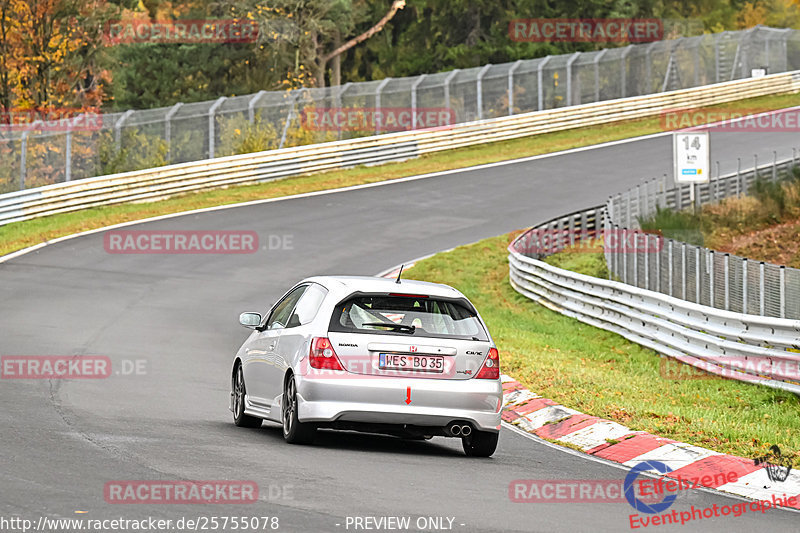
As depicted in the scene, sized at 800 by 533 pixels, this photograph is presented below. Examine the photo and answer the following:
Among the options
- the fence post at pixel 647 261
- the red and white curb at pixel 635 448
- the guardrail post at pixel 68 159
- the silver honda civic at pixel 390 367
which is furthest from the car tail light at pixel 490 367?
the guardrail post at pixel 68 159

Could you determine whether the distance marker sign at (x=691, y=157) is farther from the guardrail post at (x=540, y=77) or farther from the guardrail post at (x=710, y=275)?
the guardrail post at (x=540, y=77)

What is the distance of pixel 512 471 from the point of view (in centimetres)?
1020

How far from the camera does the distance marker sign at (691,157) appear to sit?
2923 cm

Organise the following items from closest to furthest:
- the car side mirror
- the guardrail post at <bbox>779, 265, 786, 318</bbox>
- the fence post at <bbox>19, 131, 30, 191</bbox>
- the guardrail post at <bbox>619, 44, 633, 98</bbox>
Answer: the car side mirror → the guardrail post at <bbox>779, 265, 786, 318</bbox> → the fence post at <bbox>19, 131, 30, 191</bbox> → the guardrail post at <bbox>619, 44, 633, 98</bbox>

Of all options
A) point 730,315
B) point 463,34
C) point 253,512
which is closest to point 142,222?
point 730,315

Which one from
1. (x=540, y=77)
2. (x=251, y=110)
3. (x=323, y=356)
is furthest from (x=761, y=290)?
(x=540, y=77)

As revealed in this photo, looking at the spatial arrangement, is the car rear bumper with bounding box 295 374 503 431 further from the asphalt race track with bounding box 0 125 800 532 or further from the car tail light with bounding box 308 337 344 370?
the asphalt race track with bounding box 0 125 800 532

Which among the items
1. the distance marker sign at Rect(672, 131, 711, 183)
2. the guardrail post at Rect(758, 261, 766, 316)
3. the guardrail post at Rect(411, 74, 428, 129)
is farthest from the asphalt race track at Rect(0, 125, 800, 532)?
the guardrail post at Rect(411, 74, 428, 129)

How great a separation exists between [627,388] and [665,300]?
13.5 ft

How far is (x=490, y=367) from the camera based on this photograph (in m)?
11.1

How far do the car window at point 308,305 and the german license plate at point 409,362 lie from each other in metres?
0.83

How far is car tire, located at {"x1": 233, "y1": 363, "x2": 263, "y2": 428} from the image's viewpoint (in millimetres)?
12328

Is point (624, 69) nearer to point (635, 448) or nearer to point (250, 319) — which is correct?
point (250, 319)

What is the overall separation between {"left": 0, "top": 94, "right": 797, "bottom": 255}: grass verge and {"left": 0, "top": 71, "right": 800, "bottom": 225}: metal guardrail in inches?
11.8
